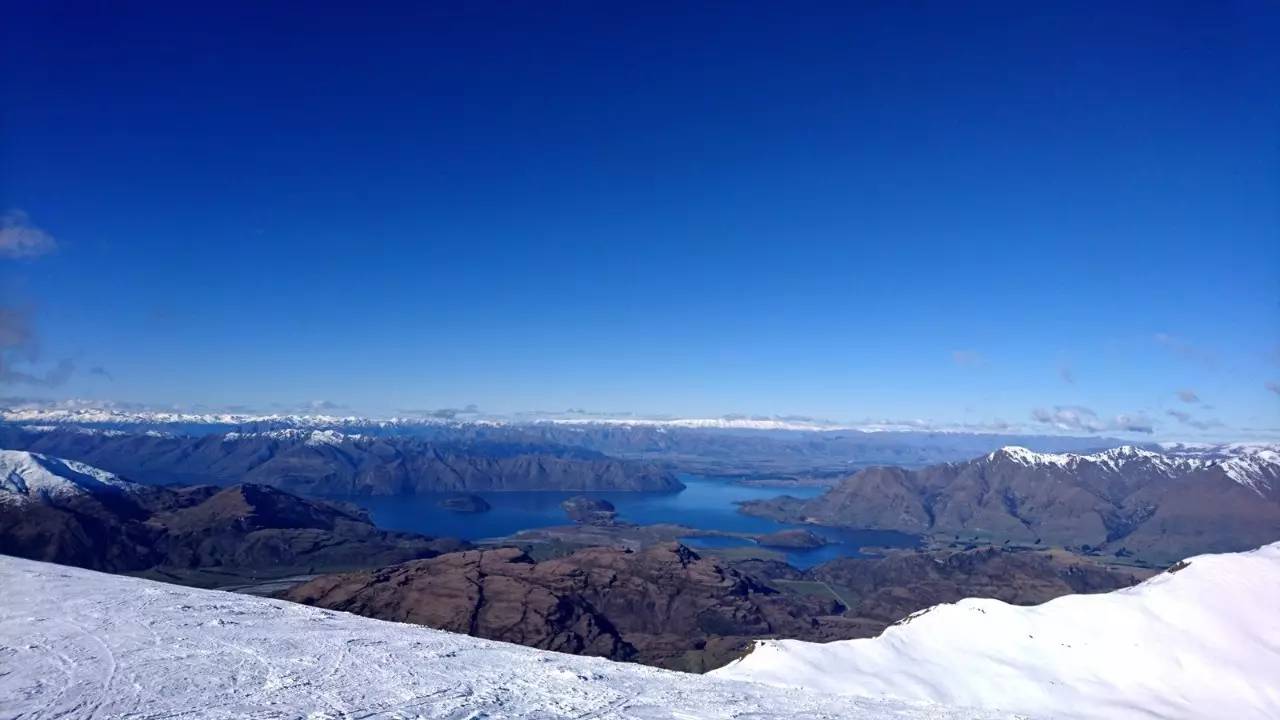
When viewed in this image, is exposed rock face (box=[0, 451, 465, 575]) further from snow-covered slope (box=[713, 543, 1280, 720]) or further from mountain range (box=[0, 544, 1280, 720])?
snow-covered slope (box=[713, 543, 1280, 720])

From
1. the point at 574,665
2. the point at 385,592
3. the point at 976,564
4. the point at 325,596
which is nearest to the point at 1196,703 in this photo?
the point at 574,665

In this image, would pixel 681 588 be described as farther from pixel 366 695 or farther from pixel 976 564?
pixel 366 695

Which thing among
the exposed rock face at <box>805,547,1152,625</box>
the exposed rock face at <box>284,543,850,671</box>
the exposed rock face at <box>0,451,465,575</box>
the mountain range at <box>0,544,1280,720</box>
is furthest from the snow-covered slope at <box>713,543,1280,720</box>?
the exposed rock face at <box>0,451,465,575</box>

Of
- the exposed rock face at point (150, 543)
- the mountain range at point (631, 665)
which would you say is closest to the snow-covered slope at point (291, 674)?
the mountain range at point (631, 665)

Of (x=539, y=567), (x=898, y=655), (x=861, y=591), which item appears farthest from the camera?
(x=861, y=591)

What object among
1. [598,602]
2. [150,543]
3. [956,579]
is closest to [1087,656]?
[598,602]

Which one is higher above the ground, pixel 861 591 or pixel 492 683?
pixel 492 683

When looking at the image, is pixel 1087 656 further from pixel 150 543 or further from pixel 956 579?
pixel 150 543
